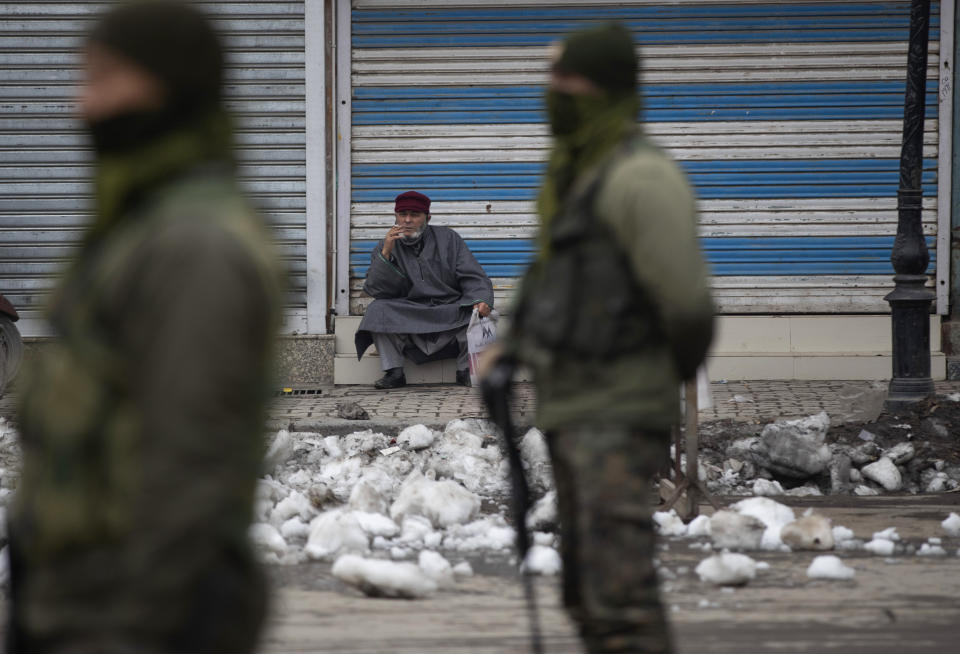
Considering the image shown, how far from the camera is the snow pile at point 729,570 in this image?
4.90 m

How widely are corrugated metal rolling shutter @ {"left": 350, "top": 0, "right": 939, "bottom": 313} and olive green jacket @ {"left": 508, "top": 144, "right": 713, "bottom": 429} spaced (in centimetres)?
874

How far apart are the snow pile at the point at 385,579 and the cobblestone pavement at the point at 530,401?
3.81 metres

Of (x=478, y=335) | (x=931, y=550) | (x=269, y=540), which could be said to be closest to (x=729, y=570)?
(x=931, y=550)

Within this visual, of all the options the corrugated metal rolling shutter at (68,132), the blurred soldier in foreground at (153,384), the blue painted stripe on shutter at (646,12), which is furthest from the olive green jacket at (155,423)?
the blue painted stripe on shutter at (646,12)

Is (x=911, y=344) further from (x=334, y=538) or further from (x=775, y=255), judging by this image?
(x=334, y=538)

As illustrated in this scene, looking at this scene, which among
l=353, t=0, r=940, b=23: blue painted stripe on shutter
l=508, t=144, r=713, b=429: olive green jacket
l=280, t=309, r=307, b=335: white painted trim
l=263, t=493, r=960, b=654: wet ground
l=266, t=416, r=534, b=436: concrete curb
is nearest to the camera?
l=508, t=144, r=713, b=429: olive green jacket

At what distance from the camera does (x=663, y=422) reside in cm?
284

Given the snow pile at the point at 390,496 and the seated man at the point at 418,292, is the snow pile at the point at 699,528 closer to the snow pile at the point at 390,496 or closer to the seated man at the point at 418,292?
the snow pile at the point at 390,496

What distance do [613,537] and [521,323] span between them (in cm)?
58

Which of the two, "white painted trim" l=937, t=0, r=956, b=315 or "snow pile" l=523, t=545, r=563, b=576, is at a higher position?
"white painted trim" l=937, t=0, r=956, b=315

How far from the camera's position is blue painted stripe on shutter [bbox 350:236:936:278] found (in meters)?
11.5

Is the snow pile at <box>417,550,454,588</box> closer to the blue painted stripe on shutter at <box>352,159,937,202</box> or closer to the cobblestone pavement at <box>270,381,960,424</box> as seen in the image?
the cobblestone pavement at <box>270,381,960,424</box>

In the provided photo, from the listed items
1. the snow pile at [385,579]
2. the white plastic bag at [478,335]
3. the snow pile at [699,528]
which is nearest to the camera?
the snow pile at [385,579]

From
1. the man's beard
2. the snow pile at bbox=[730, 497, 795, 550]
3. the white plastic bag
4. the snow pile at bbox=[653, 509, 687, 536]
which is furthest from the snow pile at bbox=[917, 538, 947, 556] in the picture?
the man's beard
